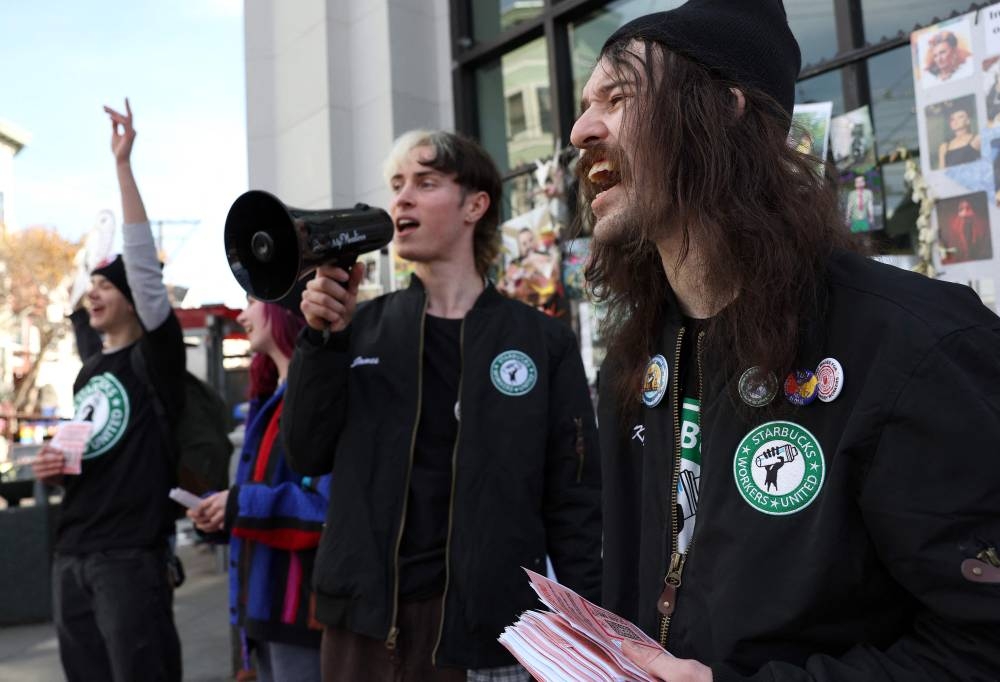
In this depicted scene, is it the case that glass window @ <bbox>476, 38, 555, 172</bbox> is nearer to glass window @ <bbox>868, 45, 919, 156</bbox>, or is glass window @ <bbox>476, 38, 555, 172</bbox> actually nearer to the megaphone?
glass window @ <bbox>868, 45, 919, 156</bbox>

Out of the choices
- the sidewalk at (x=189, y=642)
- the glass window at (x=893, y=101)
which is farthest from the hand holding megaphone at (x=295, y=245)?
the sidewalk at (x=189, y=642)

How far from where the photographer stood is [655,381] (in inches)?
54.7

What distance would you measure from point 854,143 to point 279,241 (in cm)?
295

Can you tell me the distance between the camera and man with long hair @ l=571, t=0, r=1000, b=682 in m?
0.97

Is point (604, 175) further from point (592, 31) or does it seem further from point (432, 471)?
point (592, 31)

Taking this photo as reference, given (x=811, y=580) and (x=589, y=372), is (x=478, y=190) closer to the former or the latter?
(x=811, y=580)

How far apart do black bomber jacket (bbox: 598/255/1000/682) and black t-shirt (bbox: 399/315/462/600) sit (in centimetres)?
115

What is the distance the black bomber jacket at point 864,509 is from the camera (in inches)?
37.6

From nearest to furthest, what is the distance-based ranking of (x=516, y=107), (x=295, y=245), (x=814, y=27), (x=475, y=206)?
(x=295, y=245), (x=475, y=206), (x=814, y=27), (x=516, y=107)

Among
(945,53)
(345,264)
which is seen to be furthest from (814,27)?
(345,264)

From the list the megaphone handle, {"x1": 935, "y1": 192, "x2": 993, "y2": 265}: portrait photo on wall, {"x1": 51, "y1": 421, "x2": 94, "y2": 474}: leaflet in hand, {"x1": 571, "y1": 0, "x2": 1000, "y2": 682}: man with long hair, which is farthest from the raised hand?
{"x1": 935, "y1": 192, "x2": 993, "y2": 265}: portrait photo on wall

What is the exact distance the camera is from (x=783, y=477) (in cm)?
109

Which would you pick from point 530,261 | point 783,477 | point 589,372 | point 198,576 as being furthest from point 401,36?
point 783,477

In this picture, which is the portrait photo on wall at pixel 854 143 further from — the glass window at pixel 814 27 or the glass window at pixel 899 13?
the glass window at pixel 814 27
